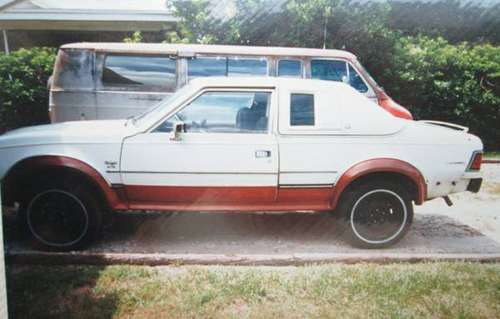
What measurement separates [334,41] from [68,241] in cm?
339

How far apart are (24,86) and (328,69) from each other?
11.6 ft

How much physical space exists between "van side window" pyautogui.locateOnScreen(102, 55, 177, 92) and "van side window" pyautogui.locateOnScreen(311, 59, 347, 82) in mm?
1790

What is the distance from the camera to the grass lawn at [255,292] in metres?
2.48

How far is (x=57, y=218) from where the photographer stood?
3.21 m

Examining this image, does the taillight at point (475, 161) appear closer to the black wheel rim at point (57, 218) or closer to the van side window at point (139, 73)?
the black wheel rim at point (57, 218)

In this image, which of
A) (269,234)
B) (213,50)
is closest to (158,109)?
(269,234)

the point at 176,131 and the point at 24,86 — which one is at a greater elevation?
the point at 24,86

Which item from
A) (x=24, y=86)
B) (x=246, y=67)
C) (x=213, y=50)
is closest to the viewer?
(x=24, y=86)

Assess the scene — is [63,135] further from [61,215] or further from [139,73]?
[139,73]

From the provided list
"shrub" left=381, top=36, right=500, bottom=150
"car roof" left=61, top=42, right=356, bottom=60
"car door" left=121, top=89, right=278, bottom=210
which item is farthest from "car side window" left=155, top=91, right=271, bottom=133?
"car roof" left=61, top=42, right=356, bottom=60

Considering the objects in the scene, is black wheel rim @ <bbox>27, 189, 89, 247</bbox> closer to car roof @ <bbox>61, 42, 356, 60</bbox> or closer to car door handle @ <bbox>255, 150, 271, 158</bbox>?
car door handle @ <bbox>255, 150, 271, 158</bbox>

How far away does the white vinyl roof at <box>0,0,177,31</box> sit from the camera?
2.51 m

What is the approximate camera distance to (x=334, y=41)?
4602 mm

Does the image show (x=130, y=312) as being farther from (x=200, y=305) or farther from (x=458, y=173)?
(x=458, y=173)
